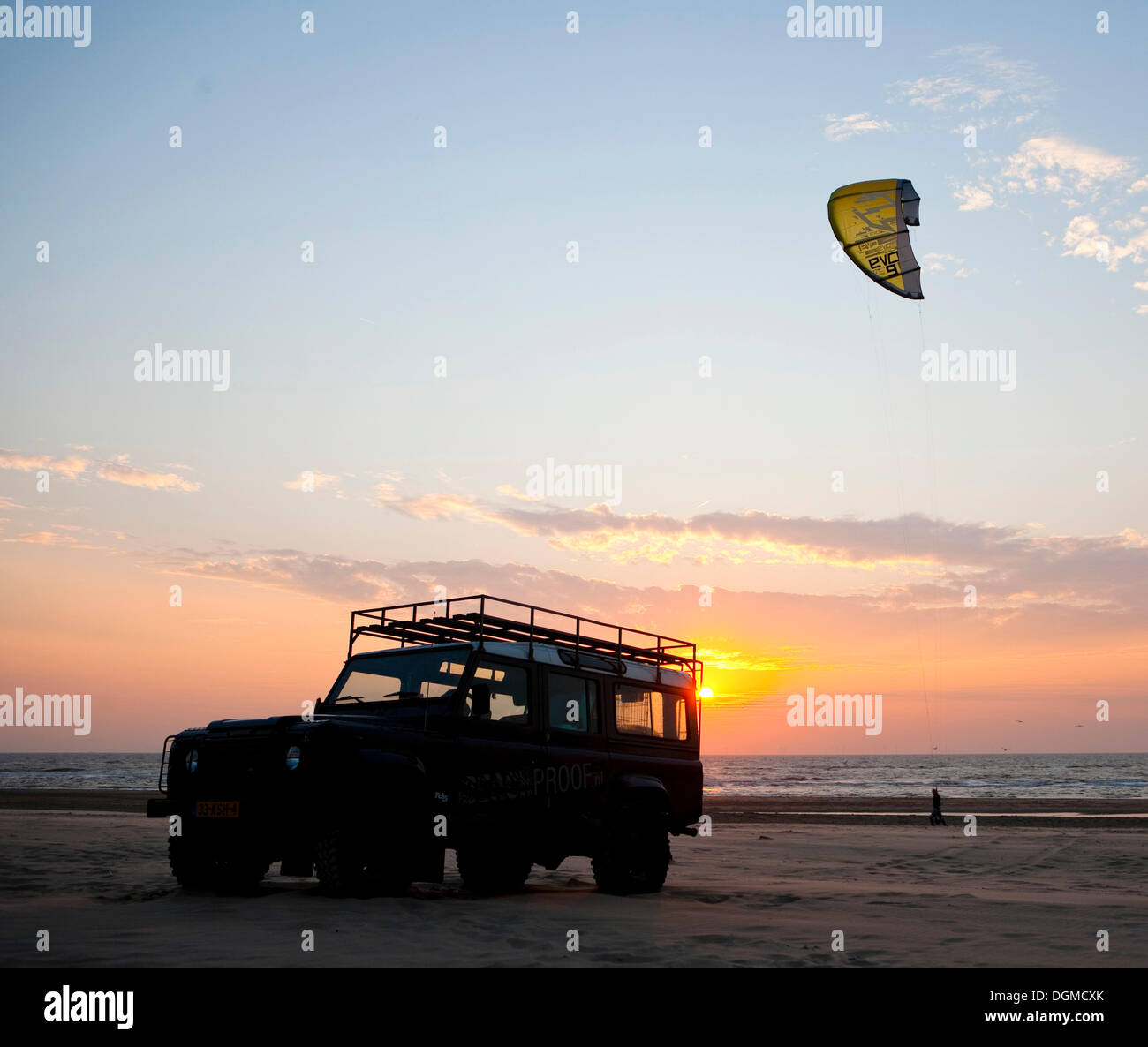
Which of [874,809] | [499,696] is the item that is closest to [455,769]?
[499,696]

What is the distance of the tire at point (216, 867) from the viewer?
9312mm

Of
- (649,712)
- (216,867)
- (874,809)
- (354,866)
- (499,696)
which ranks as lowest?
(874,809)

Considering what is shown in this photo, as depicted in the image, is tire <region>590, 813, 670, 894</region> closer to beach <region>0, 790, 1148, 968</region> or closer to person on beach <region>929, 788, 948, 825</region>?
beach <region>0, 790, 1148, 968</region>

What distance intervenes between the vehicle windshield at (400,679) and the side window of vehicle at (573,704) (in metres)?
1.38

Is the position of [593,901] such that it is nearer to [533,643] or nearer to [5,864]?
[533,643]

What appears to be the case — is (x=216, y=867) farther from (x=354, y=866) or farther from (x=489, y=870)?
(x=489, y=870)

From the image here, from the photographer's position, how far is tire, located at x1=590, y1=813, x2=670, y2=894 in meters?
11.2

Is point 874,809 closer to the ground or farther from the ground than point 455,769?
closer to the ground

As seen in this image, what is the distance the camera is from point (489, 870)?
38.6 feet

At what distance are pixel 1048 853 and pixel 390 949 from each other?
1731cm

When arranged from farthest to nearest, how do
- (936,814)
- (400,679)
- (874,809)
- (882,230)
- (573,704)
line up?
(874,809) < (936,814) < (882,230) < (573,704) < (400,679)

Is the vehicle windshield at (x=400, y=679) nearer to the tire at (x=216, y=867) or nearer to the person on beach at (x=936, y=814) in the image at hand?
the tire at (x=216, y=867)

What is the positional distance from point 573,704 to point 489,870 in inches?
91.7
